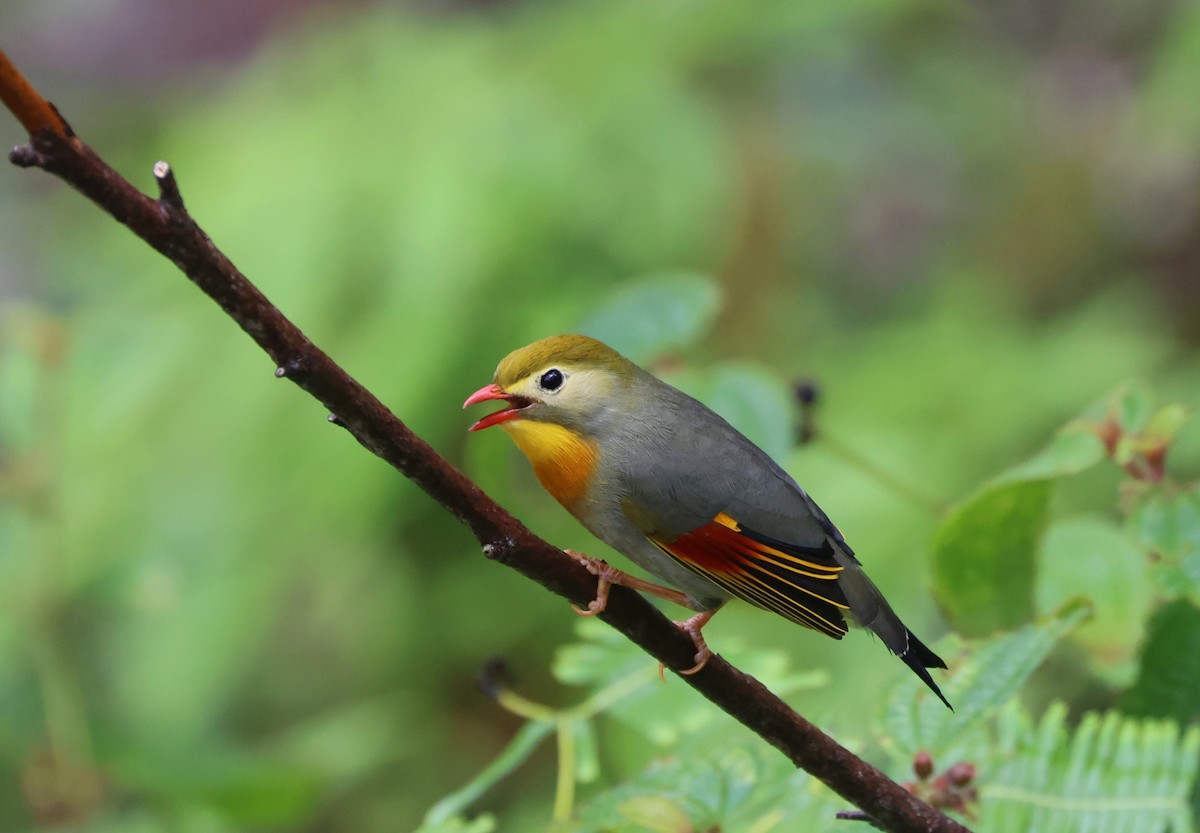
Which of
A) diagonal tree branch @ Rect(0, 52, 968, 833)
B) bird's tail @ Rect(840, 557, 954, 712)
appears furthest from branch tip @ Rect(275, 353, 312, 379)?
bird's tail @ Rect(840, 557, 954, 712)

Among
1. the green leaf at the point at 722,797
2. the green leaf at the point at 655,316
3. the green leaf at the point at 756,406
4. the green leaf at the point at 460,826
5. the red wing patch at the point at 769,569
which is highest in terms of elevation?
the green leaf at the point at 655,316

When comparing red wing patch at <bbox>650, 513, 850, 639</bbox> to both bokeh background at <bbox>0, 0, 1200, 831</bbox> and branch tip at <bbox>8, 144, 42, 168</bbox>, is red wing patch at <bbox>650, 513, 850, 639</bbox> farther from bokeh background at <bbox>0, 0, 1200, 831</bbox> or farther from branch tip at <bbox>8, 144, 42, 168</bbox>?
branch tip at <bbox>8, 144, 42, 168</bbox>

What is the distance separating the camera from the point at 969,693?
144 cm

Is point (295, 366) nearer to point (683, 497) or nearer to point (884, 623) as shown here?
point (683, 497)

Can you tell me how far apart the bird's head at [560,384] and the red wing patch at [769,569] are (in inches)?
8.6

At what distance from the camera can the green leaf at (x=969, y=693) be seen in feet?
4.64

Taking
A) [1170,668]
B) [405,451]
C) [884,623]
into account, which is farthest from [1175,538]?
[405,451]

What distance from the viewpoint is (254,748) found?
3.39 metres

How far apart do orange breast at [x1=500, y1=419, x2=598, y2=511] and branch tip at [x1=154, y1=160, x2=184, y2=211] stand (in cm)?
74

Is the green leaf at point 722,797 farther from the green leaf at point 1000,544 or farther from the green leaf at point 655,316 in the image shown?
the green leaf at point 655,316

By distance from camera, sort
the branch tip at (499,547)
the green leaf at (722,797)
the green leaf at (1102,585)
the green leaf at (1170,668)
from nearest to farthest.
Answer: the branch tip at (499,547) < the green leaf at (722,797) < the green leaf at (1170,668) < the green leaf at (1102,585)

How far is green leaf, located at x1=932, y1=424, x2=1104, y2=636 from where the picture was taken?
5.17 feet

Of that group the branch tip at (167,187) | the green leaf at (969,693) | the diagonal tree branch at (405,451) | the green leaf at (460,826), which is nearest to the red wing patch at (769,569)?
the green leaf at (969,693)

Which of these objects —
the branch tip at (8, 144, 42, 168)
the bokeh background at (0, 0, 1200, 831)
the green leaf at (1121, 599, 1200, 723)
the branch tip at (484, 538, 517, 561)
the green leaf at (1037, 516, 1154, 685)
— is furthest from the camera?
the bokeh background at (0, 0, 1200, 831)
